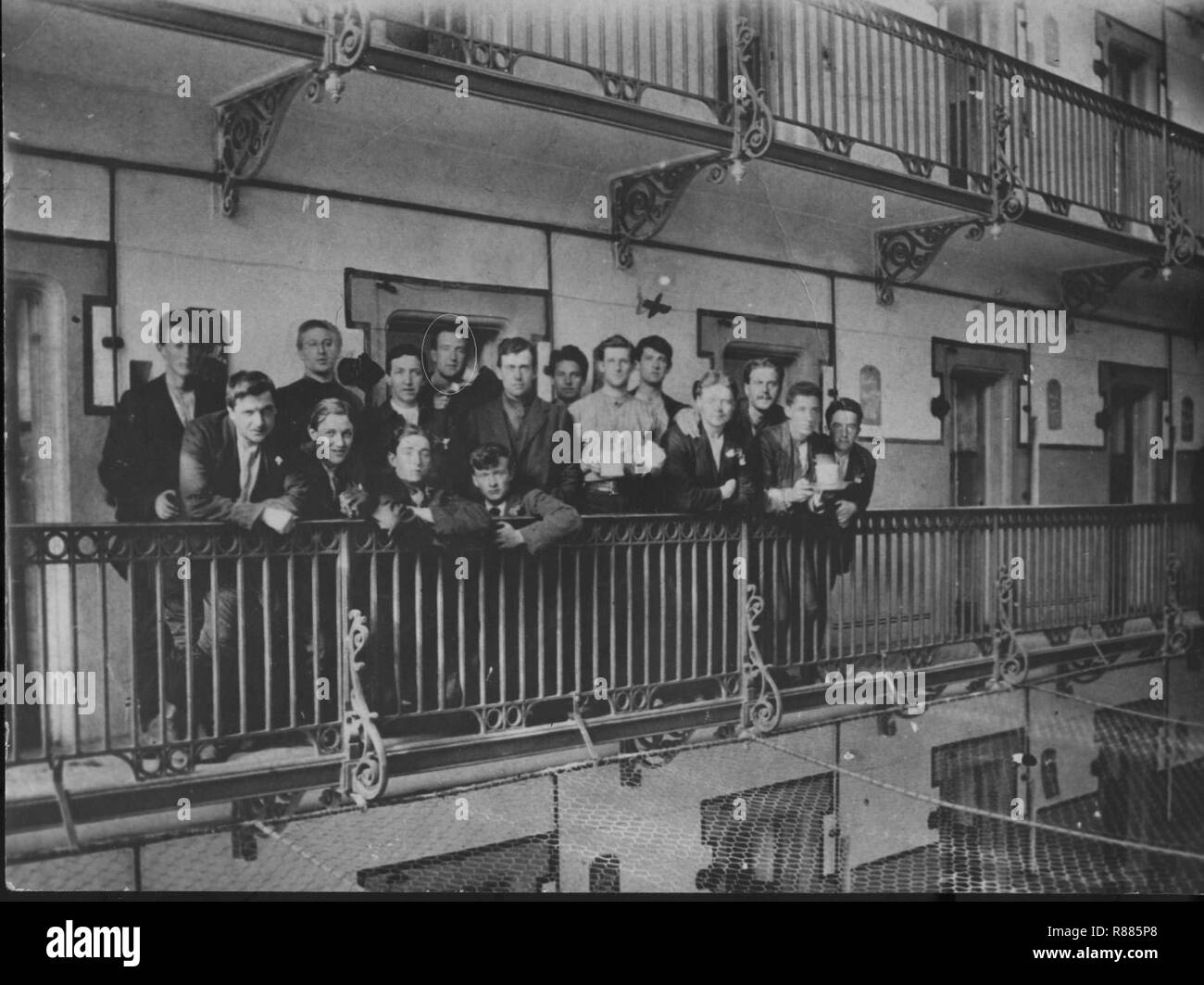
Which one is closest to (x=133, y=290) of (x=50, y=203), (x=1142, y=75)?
(x=50, y=203)

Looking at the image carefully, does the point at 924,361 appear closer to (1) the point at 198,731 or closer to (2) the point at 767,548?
(2) the point at 767,548

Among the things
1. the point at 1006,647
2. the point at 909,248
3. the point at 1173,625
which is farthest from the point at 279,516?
the point at 1173,625

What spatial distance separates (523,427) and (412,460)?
0.42m

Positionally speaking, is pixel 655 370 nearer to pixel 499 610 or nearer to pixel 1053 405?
pixel 499 610

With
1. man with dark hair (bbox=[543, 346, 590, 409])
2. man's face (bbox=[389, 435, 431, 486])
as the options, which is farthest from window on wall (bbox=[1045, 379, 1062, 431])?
man's face (bbox=[389, 435, 431, 486])

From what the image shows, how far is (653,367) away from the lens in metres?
3.78

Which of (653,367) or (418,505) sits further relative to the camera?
(653,367)

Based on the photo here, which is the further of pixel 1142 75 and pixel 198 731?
pixel 1142 75

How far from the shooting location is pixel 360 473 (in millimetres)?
3234

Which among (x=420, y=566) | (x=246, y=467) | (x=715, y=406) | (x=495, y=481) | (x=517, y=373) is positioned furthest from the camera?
(x=715, y=406)

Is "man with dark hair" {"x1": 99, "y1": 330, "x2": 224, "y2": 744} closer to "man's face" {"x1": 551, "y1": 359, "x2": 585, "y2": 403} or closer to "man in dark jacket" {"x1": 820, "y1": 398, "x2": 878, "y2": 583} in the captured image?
"man's face" {"x1": 551, "y1": 359, "x2": 585, "y2": 403}

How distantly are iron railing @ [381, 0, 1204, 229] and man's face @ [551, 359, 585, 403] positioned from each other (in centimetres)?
99

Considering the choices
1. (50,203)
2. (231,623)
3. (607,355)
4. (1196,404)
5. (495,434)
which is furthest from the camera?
(1196,404)
